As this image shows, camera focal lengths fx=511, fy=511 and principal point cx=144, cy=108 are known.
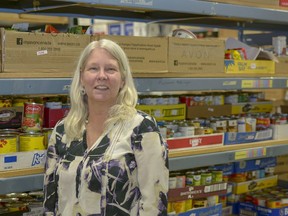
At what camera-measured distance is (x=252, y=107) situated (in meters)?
3.75

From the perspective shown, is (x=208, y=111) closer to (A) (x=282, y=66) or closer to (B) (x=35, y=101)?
(A) (x=282, y=66)

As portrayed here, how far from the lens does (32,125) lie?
89.5 inches

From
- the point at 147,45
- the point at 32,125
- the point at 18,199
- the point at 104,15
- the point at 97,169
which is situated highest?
the point at 104,15

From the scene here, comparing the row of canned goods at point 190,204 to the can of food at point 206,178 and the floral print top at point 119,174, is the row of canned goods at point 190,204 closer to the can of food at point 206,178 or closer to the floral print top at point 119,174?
the can of food at point 206,178

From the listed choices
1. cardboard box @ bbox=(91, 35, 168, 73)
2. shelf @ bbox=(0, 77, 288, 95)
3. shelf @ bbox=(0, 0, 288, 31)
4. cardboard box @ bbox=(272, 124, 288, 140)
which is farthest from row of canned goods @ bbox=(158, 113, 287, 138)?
shelf @ bbox=(0, 0, 288, 31)

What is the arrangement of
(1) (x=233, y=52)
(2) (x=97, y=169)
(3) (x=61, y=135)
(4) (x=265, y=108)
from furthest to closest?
(4) (x=265, y=108) → (1) (x=233, y=52) → (3) (x=61, y=135) → (2) (x=97, y=169)

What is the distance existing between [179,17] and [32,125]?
1613 millimetres

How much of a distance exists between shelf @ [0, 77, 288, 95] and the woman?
161mm

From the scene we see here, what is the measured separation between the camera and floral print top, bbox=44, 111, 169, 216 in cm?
200

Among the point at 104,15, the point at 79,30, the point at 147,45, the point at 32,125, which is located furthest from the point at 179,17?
the point at 32,125

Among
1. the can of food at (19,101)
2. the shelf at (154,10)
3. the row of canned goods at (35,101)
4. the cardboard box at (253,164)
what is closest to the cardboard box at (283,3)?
the shelf at (154,10)

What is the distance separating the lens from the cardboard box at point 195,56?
2734 mm

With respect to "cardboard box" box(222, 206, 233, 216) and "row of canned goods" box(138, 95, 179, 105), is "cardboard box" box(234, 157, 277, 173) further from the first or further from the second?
"row of canned goods" box(138, 95, 179, 105)

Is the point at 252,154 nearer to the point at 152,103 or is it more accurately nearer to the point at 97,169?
the point at 152,103
